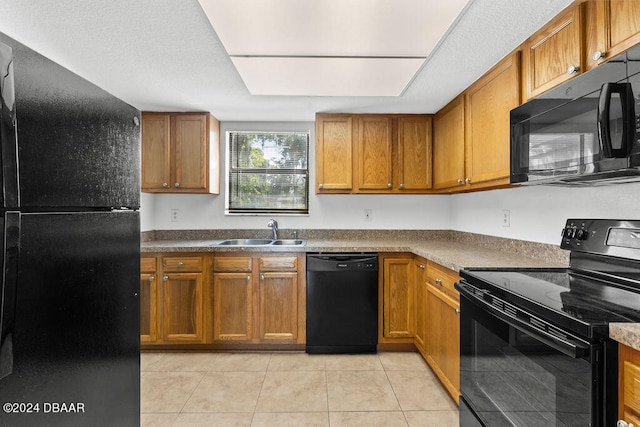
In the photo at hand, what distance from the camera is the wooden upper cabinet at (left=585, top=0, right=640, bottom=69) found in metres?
1.19

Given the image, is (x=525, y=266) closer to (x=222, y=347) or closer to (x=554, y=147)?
(x=554, y=147)

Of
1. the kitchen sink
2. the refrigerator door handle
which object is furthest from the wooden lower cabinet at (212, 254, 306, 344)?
the refrigerator door handle

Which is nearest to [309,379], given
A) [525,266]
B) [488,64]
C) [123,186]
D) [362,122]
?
[525,266]

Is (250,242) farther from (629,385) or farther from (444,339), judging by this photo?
(629,385)

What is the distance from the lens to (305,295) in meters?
2.84

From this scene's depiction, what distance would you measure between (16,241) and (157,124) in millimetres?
2816

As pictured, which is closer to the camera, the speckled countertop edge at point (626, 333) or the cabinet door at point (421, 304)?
the speckled countertop edge at point (626, 333)

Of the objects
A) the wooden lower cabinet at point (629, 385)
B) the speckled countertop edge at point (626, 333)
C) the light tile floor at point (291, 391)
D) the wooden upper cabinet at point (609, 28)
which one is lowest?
the light tile floor at point (291, 391)

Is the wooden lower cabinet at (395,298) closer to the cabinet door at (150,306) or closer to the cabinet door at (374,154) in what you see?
the cabinet door at (374,154)

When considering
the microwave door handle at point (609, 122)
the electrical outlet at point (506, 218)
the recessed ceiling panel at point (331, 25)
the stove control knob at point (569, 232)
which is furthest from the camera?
the electrical outlet at point (506, 218)

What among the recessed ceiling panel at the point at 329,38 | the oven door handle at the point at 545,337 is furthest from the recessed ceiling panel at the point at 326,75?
the oven door handle at the point at 545,337

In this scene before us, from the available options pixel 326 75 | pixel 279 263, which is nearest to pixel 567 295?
pixel 326 75

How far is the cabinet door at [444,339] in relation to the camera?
201 centimetres

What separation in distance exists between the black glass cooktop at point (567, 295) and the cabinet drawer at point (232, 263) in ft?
5.65
